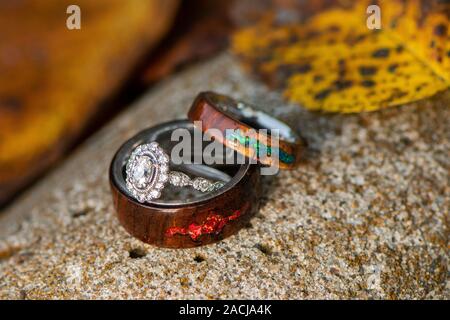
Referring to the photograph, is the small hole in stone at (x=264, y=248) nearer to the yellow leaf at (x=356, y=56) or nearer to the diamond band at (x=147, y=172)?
the diamond band at (x=147, y=172)

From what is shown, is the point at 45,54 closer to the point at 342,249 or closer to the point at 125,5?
the point at 125,5

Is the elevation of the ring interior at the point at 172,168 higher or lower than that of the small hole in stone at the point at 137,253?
higher

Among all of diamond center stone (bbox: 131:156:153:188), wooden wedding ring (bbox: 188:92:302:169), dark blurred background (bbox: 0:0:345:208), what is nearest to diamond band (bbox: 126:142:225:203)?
diamond center stone (bbox: 131:156:153:188)

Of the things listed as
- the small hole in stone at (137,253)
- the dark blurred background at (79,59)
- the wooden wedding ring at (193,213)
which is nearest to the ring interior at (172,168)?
the wooden wedding ring at (193,213)

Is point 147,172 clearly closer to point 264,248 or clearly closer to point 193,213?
point 193,213

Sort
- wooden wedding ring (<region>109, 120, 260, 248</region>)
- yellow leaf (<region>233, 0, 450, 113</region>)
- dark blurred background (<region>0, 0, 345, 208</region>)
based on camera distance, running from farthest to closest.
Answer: dark blurred background (<region>0, 0, 345, 208</region>) < yellow leaf (<region>233, 0, 450, 113</region>) < wooden wedding ring (<region>109, 120, 260, 248</region>)

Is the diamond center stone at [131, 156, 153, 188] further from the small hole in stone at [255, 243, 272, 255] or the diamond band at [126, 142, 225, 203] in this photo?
the small hole in stone at [255, 243, 272, 255]
